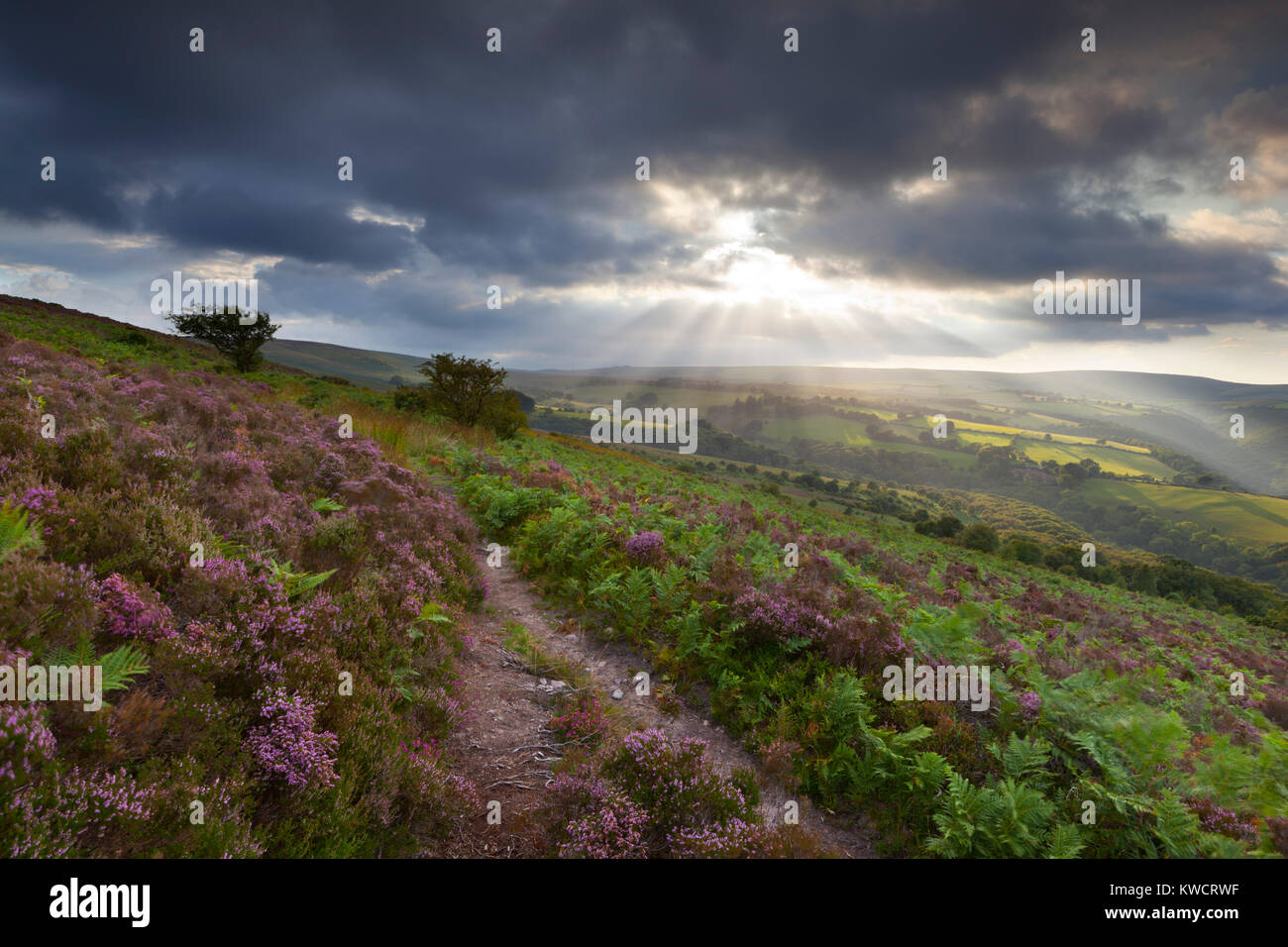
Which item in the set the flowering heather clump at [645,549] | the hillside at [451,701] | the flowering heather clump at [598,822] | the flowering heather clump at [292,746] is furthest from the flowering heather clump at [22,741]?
the flowering heather clump at [645,549]

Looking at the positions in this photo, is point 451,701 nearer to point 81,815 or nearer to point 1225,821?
point 81,815

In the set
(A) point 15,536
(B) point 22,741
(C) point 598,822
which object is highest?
(A) point 15,536

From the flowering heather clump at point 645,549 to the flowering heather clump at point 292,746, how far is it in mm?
6353

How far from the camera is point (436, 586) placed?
8172 mm

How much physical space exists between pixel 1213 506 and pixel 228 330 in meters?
232

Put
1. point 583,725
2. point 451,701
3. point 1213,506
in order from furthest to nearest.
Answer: point 1213,506 → point 583,725 → point 451,701

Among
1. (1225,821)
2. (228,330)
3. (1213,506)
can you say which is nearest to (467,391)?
(228,330)

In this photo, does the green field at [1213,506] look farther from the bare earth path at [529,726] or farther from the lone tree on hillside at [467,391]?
the bare earth path at [529,726]

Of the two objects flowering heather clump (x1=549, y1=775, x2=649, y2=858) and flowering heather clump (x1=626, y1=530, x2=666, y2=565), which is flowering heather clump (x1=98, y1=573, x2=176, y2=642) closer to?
flowering heather clump (x1=549, y1=775, x2=649, y2=858)

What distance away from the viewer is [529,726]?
19.5ft

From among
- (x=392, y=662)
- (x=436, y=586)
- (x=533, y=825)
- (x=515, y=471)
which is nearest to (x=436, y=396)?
(x=515, y=471)
